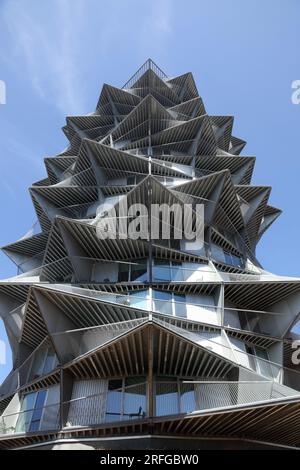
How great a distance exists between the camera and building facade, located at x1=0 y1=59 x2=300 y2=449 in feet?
41.9

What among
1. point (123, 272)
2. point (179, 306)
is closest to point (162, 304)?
point (179, 306)

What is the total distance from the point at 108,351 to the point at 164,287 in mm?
5183

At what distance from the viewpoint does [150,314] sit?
14.5 m

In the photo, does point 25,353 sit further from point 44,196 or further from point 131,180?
point 131,180

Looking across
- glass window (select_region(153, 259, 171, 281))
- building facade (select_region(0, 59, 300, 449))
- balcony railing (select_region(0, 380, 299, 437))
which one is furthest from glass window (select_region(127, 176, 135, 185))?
balcony railing (select_region(0, 380, 299, 437))

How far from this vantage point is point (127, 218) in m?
21.1

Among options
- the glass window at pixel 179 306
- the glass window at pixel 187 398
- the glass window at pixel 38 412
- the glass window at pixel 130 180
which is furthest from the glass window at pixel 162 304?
the glass window at pixel 130 180

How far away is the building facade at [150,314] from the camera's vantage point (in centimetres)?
1277

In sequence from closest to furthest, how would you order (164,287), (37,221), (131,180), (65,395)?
(65,395), (164,287), (131,180), (37,221)

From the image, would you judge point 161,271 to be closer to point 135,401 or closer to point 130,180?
point 135,401

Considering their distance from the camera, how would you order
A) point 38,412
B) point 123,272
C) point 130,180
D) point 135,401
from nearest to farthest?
point 135,401 < point 38,412 < point 123,272 < point 130,180

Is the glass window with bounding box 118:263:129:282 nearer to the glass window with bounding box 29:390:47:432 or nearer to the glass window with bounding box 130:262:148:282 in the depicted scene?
the glass window with bounding box 130:262:148:282

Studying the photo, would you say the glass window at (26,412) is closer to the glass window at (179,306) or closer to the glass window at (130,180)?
→ the glass window at (179,306)

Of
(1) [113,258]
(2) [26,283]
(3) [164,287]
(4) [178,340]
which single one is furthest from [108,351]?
(2) [26,283]
